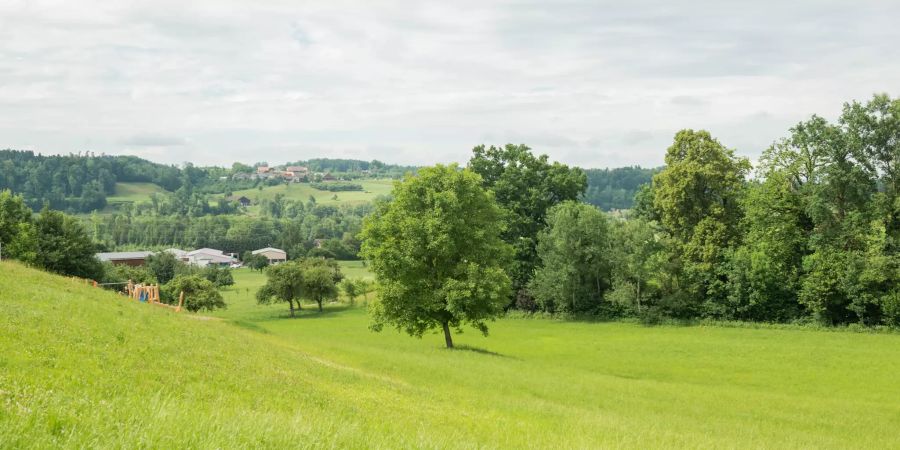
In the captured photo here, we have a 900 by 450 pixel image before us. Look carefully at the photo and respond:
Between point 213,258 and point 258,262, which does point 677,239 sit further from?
point 213,258

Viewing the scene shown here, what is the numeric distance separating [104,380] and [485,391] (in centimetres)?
1656

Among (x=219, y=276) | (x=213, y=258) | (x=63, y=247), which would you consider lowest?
(x=219, y=276)

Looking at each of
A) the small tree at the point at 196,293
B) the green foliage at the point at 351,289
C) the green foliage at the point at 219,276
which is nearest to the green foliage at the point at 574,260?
the green foliage at the point at 351,289

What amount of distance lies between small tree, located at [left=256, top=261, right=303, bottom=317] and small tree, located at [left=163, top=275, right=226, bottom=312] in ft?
34.0

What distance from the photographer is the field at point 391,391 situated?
328 inches

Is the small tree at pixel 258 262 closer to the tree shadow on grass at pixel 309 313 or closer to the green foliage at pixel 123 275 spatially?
the green foliage at pixel 123 275

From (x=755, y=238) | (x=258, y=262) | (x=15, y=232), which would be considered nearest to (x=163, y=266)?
(x=258, y=262)

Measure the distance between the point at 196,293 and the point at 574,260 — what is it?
4353 cm

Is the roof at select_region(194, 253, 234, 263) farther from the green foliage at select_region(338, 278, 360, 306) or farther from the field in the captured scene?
the field

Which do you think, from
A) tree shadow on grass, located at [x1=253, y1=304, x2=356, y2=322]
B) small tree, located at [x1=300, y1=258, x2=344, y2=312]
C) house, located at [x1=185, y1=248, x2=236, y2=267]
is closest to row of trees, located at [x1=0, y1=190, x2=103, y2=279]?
tree shadow on grass, located at [x1=253, y1=304, x2=356, y2=322]

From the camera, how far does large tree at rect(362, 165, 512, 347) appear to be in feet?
139

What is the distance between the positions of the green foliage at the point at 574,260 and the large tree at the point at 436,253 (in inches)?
959

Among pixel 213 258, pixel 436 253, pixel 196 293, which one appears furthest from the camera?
pixel 213 258

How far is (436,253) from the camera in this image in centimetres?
4353
